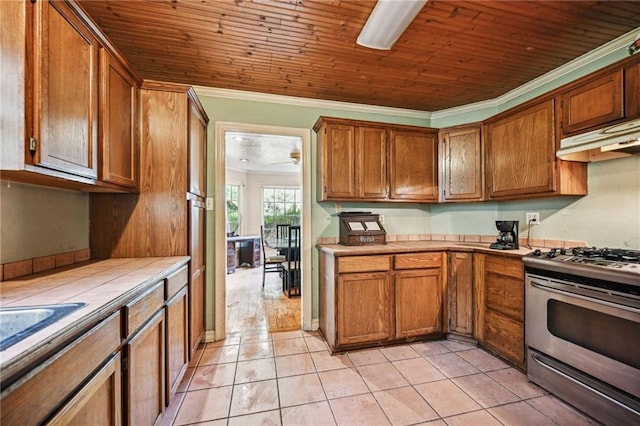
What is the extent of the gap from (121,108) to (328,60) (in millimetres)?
1575

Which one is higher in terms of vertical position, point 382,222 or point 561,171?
point 561,171

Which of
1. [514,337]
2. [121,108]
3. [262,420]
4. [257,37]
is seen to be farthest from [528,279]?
[121,108]

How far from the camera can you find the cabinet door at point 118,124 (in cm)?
152

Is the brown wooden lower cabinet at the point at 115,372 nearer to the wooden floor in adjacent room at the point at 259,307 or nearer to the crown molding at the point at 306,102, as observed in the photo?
the wooden floor in adjacent room at the point at 259,307

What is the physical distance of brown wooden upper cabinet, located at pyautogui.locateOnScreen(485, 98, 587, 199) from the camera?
214 centimetres

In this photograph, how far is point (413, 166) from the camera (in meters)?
2.96

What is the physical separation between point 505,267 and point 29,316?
2833mm

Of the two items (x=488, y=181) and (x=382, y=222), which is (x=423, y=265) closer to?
(x=382, y=222)

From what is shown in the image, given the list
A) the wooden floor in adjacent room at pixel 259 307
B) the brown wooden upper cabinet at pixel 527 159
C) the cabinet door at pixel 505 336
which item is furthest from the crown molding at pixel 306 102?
the wooden floor in adjacent room at pixel 259 307

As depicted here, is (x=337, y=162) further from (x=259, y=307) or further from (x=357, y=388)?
(x=259, y=307)

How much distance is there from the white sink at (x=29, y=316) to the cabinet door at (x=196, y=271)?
43.7 inches

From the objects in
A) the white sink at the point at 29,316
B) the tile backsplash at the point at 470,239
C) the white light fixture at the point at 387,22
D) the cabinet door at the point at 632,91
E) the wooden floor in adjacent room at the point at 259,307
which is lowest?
the wooden floor in adjacent room at the point at 259,307

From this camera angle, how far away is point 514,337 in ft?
6.94

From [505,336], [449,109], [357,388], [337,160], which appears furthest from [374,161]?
[357,388]
